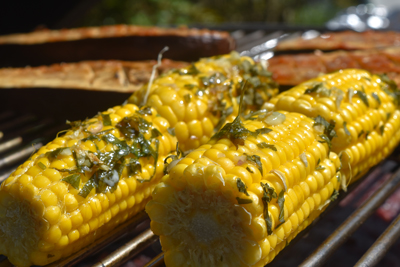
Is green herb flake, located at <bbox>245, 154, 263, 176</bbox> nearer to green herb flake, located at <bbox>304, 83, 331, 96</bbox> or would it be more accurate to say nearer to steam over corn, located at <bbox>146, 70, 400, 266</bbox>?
steam over corn, located at <bbox>146, 70, 400, 266</bbox>

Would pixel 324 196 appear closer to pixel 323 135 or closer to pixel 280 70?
pixel 323 135

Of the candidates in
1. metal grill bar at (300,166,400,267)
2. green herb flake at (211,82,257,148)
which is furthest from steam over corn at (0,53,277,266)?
metal grill bar at (300,166,400,267)

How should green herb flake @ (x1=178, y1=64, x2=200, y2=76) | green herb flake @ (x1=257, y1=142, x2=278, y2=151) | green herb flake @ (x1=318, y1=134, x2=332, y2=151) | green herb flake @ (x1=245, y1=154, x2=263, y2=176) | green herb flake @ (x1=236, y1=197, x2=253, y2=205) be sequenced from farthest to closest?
green herb flake @ (x1=178, y1=64, x2=200, y2=76) < green herb flake @ (x1=318, y1=134, x2=332, y2=151) < green herb flake @ (x1=257, y1=142, x2=278, y2=151) < green herb flake @ (x1=245, y1=154, x2=263, y2=176) < green herb flake @ (x1=236, y1=197, x2=253, y2=205)

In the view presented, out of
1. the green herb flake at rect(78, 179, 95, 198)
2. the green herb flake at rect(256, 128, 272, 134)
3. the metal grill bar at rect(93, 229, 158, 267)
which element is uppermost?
the green herb flake at rect(256, 128, 272, 134)

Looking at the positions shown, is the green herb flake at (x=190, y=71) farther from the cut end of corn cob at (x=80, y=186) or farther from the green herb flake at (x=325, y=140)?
the green herb flake at (x=325, y=140)

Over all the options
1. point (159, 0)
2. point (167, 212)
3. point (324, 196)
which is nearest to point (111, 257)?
point (167, 212)

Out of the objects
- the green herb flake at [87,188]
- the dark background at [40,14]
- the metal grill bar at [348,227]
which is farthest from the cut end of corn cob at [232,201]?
the dark background at [40,14]

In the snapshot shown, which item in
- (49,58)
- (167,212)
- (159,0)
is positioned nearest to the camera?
(167,212)
